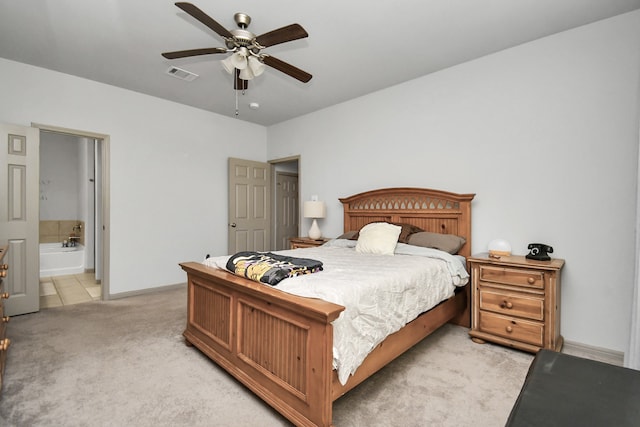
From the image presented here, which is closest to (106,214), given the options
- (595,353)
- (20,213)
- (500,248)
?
(20,213)

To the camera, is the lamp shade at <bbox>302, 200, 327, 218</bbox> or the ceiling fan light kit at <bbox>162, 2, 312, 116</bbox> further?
the lamp shade at <bbox>302, 200, 327, 218</bbox>

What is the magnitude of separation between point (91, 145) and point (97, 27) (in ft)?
11.8

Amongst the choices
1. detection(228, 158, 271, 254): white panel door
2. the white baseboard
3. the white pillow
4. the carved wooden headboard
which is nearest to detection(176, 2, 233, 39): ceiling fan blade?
the white pillow

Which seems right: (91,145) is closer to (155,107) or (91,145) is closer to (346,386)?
(155,107)

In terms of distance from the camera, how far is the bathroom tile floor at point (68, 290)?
13.0 feet

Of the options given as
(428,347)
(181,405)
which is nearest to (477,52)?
(428,347)

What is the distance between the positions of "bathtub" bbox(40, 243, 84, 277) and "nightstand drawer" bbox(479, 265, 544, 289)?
6.65 metres

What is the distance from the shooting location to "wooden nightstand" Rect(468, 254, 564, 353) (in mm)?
2436

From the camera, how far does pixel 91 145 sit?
556 centimetres

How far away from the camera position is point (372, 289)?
73.6 inches

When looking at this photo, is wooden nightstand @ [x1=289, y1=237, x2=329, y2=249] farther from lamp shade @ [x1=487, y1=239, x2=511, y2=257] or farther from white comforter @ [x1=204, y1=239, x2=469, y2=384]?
lamp shade @ [x1=487, y1=239, x2=511, y2=257]

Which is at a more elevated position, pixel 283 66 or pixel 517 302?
pixel 283 66

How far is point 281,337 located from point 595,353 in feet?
8.78

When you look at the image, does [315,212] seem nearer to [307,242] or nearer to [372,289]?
[307,242]
